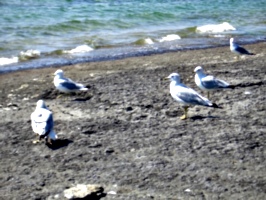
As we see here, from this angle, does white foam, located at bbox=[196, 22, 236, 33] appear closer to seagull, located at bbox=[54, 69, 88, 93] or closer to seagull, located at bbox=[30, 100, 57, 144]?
seagull, located at bbox=[54, 69, 88, 93]

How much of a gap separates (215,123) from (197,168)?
143cm

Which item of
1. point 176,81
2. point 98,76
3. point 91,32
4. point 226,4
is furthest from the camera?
point 226,4

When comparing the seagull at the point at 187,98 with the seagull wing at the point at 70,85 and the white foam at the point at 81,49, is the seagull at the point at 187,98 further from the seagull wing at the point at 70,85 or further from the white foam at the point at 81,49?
the white foam at the point at 81,49

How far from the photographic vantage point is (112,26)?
17.1m

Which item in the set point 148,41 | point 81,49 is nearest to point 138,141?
point 81,49

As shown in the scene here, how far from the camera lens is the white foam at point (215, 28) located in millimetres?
16781

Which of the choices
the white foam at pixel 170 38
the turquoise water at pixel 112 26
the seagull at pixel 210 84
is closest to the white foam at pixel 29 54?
the turquoise water at pixel 112 26

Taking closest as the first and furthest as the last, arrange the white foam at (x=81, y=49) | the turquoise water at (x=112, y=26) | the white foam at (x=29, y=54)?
the white foam at (x=29, y=54), the white foam at (x=81, y=49), the turquoise water at (x=112, y=26)

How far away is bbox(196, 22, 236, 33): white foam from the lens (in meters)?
16.8

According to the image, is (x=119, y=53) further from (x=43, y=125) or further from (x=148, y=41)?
(x=43, y=125)

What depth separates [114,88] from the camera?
9406 millimetres

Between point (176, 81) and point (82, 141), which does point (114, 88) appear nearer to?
point (176, 81)

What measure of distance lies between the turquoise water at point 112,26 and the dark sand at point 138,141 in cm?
362

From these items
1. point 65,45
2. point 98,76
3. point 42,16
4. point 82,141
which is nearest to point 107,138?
point 82,141
